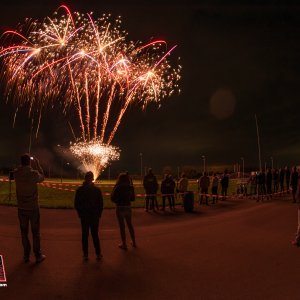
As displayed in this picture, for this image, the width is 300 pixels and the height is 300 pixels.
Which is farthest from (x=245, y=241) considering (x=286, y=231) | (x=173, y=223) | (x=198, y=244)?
(x=173, y=223)

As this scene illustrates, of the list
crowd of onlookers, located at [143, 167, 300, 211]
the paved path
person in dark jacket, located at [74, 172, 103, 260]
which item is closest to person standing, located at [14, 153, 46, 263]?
the paved path

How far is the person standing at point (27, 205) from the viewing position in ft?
26.7

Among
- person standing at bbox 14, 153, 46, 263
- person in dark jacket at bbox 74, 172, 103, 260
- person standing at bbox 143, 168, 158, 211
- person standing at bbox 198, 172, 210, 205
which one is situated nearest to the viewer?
person standing at bbox 14, 153, 46, 263

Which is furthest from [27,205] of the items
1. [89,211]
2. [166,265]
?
[166,265]

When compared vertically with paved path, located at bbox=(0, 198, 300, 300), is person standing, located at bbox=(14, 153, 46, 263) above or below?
above

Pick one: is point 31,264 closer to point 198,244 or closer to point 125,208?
point 125,208

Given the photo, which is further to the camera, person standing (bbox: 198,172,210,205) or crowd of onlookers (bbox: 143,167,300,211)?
person standing (bbox: 198,172,210,205)

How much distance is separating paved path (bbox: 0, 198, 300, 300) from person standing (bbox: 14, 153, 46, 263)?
13.8 inches

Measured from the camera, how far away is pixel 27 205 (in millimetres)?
8172

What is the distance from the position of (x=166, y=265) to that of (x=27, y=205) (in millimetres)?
2931

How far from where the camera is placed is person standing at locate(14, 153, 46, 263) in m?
8.12

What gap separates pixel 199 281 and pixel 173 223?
23.9ft

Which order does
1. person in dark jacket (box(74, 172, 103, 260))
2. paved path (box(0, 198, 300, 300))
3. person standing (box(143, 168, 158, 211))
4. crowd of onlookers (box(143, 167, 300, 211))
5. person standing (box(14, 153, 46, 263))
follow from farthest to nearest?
crowd of onlookers (box(143, 167, 300, 211)) → person standing (box(143, 168, 158, 211)) → person in dark jacket (box(74, 172, 103, 260)) → person standing (box(14, 153, 46, 263)) → paved path (box(0, 198, 300, 300))

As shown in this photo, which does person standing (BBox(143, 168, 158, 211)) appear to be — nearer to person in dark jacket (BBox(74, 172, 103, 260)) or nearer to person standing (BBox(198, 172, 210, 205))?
person standing (BBox(198, 172, 210, 205))
